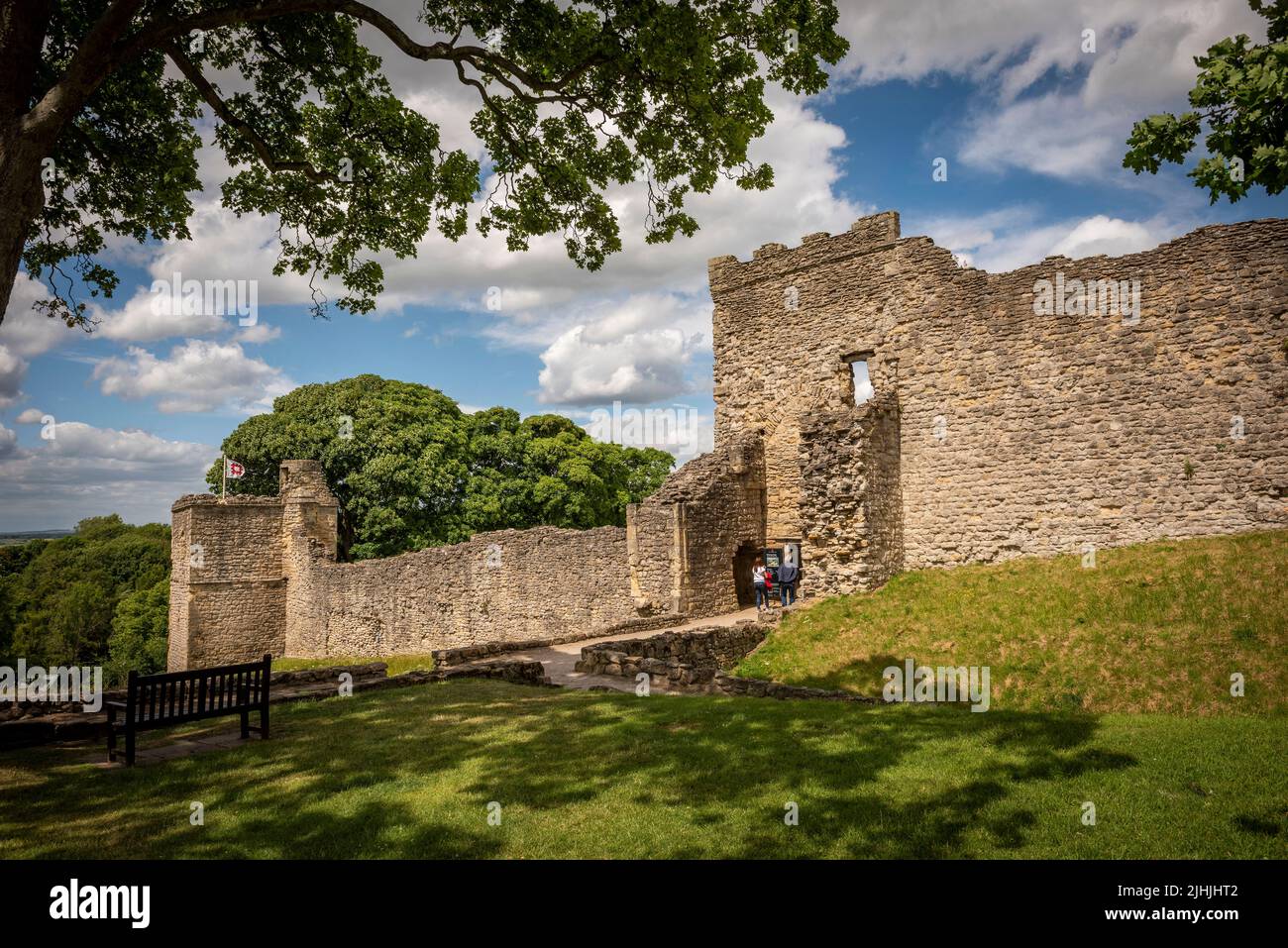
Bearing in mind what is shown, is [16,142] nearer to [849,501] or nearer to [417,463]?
[849,501]

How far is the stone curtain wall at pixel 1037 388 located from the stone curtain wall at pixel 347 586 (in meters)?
7.16

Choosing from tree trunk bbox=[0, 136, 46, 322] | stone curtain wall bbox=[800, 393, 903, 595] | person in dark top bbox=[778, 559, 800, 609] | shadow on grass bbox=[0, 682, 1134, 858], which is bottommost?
shadow on grass bbox=[0, 682, 1134, 858]

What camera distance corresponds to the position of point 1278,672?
874 centimetres

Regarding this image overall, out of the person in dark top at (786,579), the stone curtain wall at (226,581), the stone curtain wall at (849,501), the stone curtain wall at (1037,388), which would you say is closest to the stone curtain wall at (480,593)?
the stone curtain wall at (226,581)

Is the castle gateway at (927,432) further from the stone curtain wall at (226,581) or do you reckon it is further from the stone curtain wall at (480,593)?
the stone curtain wall at (226,581)

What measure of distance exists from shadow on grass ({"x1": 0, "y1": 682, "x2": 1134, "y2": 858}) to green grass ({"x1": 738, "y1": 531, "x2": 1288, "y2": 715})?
2.75 m

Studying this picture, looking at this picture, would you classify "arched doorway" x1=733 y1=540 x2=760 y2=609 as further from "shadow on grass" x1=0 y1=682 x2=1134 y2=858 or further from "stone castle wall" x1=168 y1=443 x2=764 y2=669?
"shadow on grass" x1=0 y1=682 x2=1134 y2=858

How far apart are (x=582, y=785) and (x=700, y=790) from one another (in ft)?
3.20

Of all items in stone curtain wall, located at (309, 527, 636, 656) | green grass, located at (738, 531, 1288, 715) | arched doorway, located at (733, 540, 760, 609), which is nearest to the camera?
green grass, located at (738, 531, 1288, 715)

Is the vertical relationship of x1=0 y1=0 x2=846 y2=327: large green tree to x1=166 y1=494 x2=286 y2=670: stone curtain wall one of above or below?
above

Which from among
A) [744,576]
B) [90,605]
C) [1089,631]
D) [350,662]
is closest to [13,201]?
[1089,631]

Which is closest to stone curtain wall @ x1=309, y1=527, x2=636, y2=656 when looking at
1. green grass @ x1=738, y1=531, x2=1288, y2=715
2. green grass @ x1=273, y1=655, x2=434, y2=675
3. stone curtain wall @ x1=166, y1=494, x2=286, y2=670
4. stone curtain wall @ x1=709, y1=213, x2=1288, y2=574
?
green grass @ x1=273, y1=655, x2=434, y2=675

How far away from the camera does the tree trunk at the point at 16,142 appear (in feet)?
20.9

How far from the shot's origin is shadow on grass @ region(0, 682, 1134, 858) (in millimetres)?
4754
